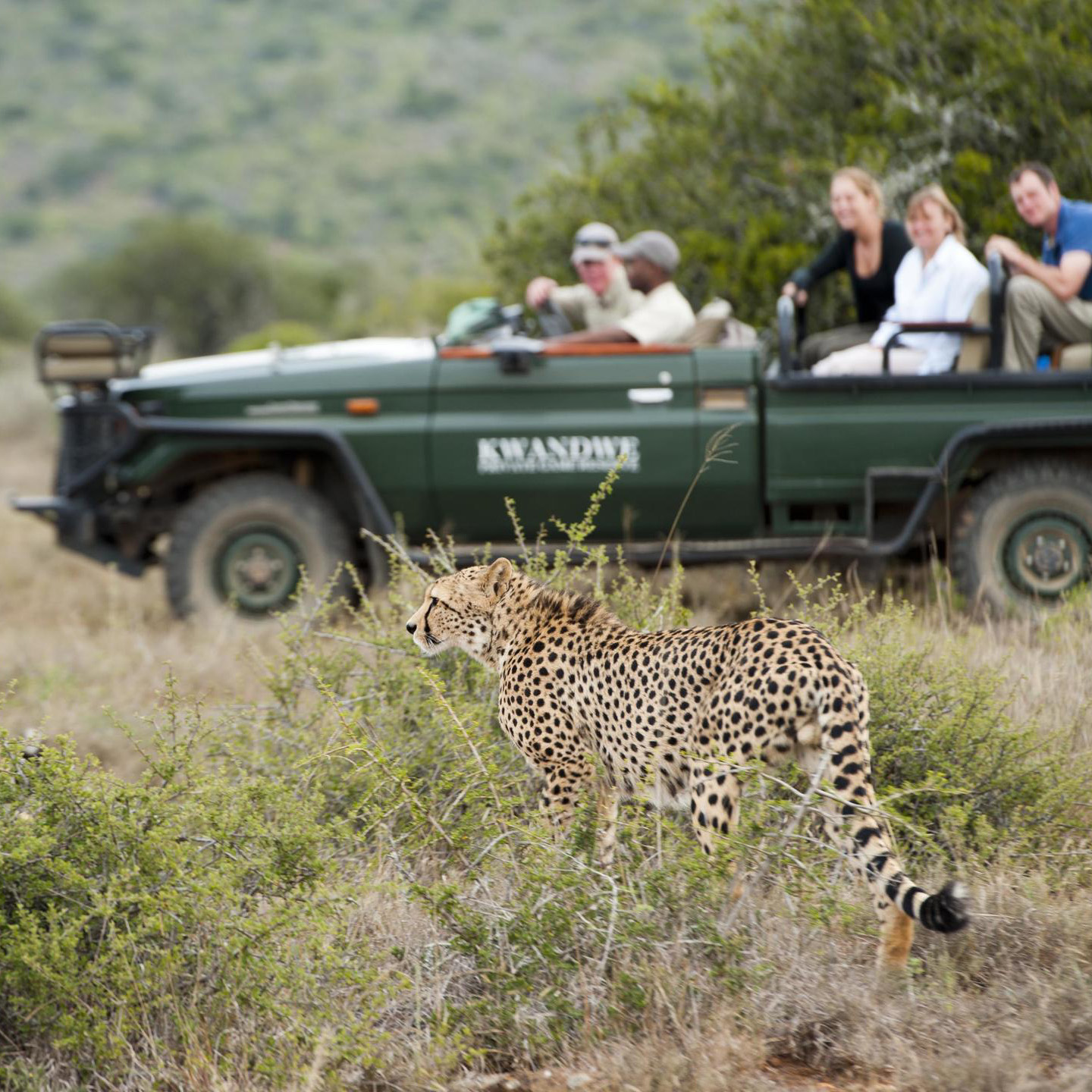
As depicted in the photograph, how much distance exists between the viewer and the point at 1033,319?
6785 mm

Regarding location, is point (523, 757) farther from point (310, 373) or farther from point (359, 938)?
point (310, 373)

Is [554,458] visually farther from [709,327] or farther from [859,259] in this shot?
[859,259]

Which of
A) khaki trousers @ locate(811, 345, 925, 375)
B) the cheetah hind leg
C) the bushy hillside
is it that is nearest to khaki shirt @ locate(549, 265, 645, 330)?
khaki trousers @ locate(811, 345, 925, 375)

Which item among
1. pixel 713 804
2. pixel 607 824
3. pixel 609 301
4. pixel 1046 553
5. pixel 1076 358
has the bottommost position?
pixel 607 824

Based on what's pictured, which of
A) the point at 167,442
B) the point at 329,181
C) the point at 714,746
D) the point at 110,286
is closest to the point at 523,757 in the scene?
the point at 714,746

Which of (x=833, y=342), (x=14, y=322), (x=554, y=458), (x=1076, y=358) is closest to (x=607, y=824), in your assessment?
(x=554, y=458)

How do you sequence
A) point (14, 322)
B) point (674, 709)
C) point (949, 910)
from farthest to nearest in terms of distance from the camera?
point (14, 322), point (674, 709), point (949, 910)

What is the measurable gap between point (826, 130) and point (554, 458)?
3.92 m

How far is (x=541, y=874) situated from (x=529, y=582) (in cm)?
122

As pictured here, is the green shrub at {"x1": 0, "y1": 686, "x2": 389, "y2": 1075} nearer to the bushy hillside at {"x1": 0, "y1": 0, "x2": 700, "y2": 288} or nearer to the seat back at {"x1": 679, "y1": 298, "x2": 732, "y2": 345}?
the seat back at {"x1": 679, "y1": 298, "x2": 732, "y2": 345}

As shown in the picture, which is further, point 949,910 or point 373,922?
point 373,922

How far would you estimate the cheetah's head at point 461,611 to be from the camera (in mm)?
4398

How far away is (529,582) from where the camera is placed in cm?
444

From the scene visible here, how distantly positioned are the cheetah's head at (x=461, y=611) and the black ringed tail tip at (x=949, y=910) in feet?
5.68
